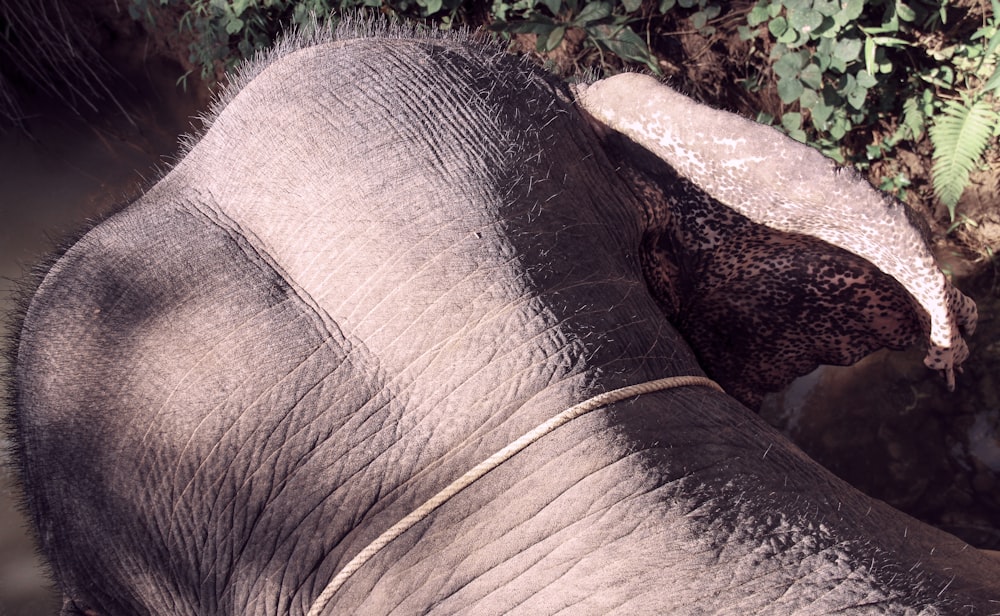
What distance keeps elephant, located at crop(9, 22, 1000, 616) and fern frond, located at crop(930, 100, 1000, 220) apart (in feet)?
4.85

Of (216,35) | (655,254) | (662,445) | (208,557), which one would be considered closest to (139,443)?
(208,557)

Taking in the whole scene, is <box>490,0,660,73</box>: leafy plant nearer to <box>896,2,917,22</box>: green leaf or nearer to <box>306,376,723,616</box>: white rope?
<box>896,2,917,22</box>: green leaf

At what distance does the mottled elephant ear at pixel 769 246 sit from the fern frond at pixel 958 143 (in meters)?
1.04

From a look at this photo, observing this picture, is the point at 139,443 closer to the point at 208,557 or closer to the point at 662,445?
the point at 208,557

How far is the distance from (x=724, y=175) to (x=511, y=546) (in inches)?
38.3

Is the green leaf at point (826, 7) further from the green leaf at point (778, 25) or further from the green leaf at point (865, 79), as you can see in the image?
the green leaf at point (865, 79)

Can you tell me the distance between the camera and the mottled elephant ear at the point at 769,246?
1.64 metres

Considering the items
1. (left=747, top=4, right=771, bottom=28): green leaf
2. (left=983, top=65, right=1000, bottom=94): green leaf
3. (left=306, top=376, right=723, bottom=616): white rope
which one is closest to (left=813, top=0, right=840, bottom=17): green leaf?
(left=747, top=4, right=771, bottom=28): green leaf

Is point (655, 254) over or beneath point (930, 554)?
over

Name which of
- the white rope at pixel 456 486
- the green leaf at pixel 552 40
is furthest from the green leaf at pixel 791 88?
the white rope at pixel 456 486

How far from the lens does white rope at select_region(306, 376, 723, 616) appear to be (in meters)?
1.30

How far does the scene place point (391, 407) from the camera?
1334mm

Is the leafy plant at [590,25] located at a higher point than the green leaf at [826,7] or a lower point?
higher

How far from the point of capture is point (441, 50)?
1637 millimetres
